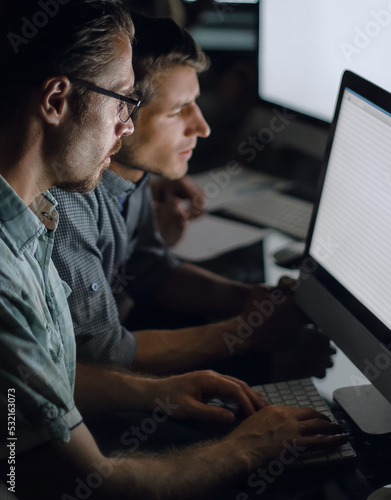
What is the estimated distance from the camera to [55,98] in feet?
2.59

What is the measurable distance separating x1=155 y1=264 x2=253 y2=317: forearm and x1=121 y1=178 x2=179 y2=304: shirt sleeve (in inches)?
1.0

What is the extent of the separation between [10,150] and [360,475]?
671 millimetres

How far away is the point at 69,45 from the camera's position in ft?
2.59

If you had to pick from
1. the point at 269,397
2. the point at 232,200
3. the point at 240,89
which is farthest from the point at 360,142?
the point at 240,89

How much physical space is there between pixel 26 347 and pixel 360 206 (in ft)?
1.75

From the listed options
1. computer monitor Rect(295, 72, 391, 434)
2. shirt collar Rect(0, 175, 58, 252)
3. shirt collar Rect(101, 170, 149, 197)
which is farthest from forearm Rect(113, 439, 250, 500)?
shirt collar Rect(101, 170, 149, 197)

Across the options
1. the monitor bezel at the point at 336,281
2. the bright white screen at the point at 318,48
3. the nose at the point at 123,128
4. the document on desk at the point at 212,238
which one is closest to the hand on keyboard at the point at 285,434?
the monitor bezel at the point at 336,281

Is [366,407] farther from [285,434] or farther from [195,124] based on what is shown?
[195,124]

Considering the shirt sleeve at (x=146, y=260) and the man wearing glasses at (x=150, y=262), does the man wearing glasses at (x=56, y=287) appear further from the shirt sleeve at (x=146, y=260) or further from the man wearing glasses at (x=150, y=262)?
the shirt sleeve at (x=146, y=260)

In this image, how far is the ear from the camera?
78 centimetres

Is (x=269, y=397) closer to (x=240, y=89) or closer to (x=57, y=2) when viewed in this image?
→ (x=57, y=2)

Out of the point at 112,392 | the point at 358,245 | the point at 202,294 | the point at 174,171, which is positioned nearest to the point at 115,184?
the point at 174,171

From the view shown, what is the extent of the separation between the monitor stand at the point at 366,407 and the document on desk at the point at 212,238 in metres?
0.57

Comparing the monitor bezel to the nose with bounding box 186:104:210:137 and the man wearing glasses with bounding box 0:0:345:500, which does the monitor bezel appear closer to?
the man wearing glasses with bounding box 0:0:345:500
